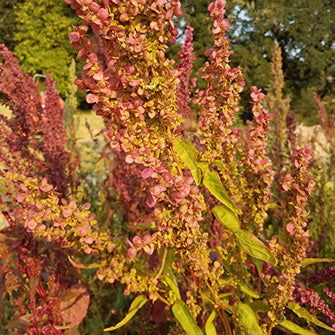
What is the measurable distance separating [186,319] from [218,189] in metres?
0.41

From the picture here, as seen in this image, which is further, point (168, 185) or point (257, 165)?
point (257, 165)

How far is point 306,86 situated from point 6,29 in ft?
61.1

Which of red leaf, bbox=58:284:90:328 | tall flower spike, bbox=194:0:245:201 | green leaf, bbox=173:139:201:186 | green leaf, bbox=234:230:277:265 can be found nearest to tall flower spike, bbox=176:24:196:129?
tall flower spike, bbox=194:0:245:201

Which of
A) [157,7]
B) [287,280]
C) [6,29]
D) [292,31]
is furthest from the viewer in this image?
[6,29]

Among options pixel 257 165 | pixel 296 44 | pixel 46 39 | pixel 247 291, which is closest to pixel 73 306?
pixel 247 291

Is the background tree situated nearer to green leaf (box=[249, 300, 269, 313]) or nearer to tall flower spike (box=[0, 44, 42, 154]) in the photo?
tall flower spike (box=[0, 44, 42, 154])

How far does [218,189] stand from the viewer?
90 cm

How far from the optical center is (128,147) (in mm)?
805

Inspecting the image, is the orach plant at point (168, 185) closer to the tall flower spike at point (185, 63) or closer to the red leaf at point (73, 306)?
the red leaf at point (73, 306)

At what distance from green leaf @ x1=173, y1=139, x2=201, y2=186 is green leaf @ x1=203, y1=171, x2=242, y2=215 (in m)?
0.04

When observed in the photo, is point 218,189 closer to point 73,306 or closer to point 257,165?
point 257,165

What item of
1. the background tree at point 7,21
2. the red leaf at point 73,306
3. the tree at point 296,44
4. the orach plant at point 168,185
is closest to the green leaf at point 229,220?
Result: the orach plant at point 168,185

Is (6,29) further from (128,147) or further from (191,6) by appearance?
(128,147)

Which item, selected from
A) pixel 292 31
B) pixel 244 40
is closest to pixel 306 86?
pixel 292 31
